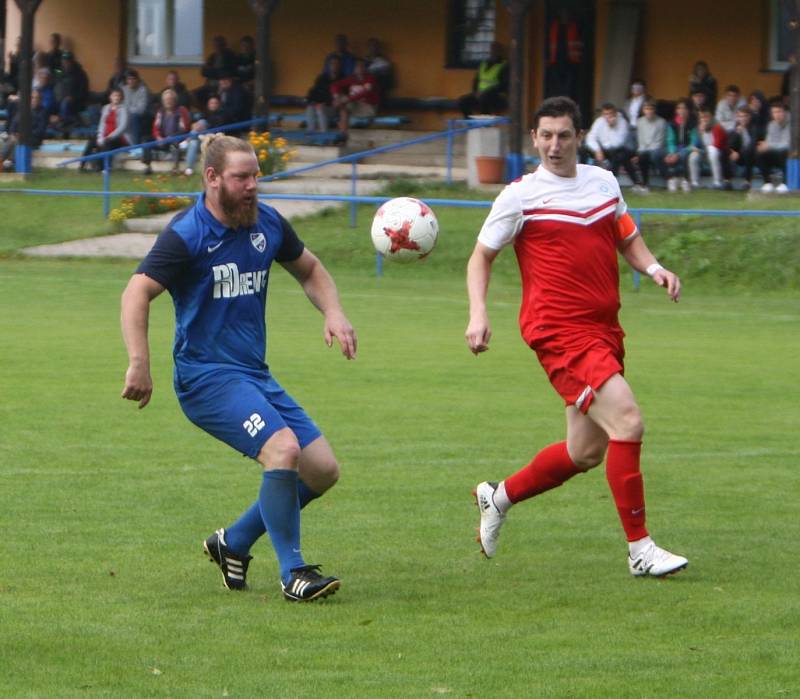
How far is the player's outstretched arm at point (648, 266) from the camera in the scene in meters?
7.45

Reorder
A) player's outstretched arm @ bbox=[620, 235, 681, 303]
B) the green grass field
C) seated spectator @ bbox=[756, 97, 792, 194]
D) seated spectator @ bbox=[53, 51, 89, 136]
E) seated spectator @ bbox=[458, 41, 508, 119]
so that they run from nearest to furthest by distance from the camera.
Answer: the green grass field < player's outstretched arm @ bbox=[620, 235, 681, 303] < seated spectator @ bbox=[756, 97, 792, 194] < seated spectator @ bbox=[458, 41, 508, 119] < seated spectator @ bbox=[53, 51, 89, 136]

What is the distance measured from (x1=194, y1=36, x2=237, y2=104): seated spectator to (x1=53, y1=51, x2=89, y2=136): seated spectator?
281 centimetres

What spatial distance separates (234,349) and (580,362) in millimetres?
1457

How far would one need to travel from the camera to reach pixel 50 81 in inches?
1272

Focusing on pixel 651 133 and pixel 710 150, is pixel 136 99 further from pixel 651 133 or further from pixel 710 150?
pixel 710 150

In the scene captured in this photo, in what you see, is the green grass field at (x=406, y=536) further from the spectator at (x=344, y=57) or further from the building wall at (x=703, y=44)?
the spectator at (x=344, y=57)

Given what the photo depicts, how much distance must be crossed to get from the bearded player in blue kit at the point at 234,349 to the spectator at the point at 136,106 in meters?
24.0

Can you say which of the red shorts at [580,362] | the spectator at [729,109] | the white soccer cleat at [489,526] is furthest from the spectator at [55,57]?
the red shorts at [580,362]

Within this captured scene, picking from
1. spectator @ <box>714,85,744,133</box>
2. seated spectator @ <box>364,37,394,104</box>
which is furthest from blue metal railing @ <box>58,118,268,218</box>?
spectator @ <box>714,85,744,133</box>

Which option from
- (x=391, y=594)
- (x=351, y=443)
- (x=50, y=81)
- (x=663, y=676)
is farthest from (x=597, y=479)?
(x=50, y=81)

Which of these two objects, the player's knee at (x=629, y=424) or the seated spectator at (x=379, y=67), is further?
the seated spectator at (x=379, y=67)

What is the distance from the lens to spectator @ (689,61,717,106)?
26.9m

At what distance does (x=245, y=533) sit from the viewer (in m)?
6.90

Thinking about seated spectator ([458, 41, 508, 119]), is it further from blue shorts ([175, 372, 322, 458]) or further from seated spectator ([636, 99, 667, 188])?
blue shorts ([175, 372, 322, 458])
